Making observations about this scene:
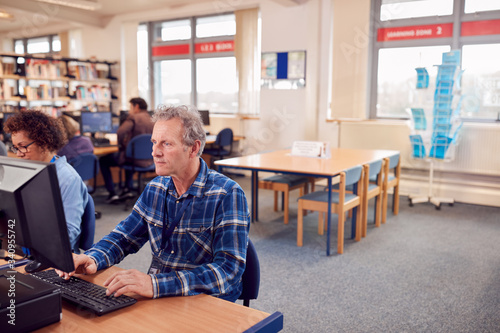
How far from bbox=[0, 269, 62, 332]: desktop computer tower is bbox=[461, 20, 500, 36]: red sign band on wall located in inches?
234

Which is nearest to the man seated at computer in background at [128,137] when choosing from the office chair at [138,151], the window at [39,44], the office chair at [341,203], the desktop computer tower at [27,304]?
the office chair at [138,151]

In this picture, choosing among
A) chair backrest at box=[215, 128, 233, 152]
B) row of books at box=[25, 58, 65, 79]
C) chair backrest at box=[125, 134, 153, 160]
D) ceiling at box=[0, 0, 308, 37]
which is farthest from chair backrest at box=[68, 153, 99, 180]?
row of books at box=[25, 58, 65, 79]

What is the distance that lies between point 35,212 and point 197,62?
25.0 ft

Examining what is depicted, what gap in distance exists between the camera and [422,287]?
9.85 feet

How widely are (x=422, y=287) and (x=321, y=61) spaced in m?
4.24

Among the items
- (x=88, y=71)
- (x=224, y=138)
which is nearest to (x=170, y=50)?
(x=88, y=71)

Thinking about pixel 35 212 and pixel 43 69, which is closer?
pixel 35 212

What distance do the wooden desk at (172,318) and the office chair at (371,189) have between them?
3.03 m

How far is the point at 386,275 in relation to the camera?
3215 mm

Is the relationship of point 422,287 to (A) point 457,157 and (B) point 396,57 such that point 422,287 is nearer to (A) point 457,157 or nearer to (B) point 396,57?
(A) point 457,157

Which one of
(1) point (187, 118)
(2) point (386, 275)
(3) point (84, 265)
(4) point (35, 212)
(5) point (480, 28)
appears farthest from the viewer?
(5) point (480, 28)

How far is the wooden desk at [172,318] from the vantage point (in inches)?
41.6

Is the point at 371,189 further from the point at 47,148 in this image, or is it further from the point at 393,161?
the point at 47,148

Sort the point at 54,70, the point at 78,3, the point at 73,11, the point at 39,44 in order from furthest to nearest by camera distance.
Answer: the point at 39,44 < the point at 73,11 < the point at 54,70 < the point at 78,3
